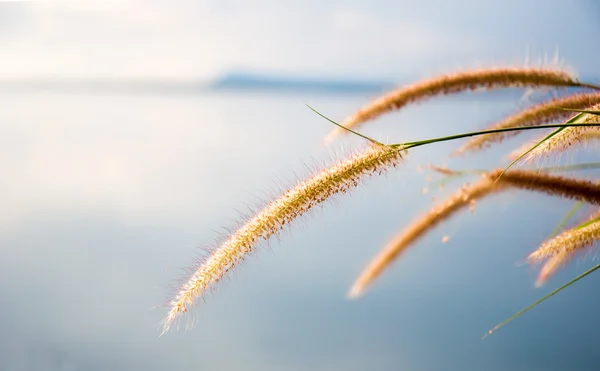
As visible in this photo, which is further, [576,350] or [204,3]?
[204,3]

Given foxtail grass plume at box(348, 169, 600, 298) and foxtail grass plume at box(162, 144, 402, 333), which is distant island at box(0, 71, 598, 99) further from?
foxtail grass plume at box(162, 144, 402, 333)

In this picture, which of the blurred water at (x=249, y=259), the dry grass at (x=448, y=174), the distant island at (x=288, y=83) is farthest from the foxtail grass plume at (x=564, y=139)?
the distant island at (x=288, y=83)

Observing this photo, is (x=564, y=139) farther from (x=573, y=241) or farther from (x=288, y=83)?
(x=288, y=83)

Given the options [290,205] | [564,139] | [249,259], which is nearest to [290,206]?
[290,205]

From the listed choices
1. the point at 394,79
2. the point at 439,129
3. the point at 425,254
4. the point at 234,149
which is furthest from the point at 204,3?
the point at 425,254

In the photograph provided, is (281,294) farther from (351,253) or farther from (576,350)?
(576,350)

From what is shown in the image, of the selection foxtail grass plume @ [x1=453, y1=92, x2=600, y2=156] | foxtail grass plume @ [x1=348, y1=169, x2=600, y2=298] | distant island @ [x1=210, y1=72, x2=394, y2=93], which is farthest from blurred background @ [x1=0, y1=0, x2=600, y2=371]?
foxtail grass plume @ [x1=453, y1=92, x2=600, y2=156]
